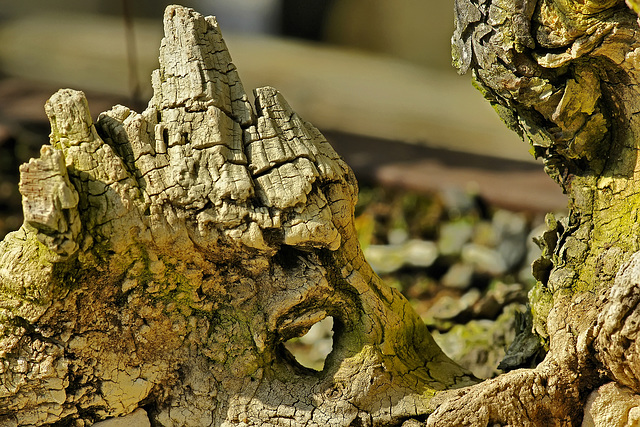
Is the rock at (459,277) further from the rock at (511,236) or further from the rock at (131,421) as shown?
the rock at (131,421)

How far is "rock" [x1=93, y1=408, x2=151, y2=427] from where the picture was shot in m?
1.46

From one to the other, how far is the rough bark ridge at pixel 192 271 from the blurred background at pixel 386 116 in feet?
2.46

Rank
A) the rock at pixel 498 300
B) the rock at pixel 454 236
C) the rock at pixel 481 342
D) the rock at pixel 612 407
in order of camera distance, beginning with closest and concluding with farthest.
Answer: the rock at pixel 612 407
the rock at pixel 481 342
the rock at pixel 498 300
the rock at pixel 454 236

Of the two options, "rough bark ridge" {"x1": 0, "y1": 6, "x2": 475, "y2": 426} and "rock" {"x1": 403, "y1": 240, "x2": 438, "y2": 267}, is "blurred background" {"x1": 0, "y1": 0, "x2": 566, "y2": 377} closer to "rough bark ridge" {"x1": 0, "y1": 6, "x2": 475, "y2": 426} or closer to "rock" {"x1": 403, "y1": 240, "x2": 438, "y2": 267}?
"rock" {"x1": 403, "y1": 240, "x2": 438, "y2": 267}

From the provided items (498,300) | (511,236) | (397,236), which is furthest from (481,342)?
(397,236)

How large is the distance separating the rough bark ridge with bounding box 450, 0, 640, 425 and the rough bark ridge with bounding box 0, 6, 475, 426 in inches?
10.7

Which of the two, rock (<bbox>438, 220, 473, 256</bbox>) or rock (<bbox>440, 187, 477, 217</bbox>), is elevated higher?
rock (<bbox>440, 187, 477, 217</bbox>)

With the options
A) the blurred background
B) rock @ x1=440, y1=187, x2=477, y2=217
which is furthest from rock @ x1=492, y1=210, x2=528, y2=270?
rock @ x1=440, y1=187, x2=477, y2=217

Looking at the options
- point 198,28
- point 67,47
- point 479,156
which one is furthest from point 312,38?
point 198,28

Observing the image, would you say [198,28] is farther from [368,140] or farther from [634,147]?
[368,140]

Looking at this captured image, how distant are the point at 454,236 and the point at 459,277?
15.5 inches

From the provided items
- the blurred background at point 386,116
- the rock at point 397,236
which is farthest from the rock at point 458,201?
the rock at point 397,236

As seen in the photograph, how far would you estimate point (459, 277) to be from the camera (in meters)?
3.30

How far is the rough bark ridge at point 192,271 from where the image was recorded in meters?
1.31
